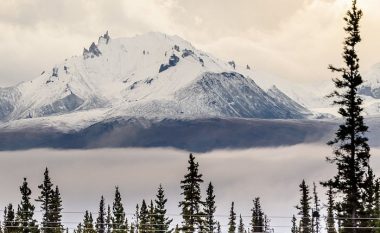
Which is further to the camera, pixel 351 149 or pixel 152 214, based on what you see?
pixel 152 214

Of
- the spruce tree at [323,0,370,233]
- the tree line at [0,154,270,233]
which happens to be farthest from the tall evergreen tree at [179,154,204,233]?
the spruce tree at [323,0,370,233]

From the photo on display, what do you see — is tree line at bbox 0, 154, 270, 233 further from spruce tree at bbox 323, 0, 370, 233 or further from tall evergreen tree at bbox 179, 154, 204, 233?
spruce tree at bbox 323, 0, 370, 233

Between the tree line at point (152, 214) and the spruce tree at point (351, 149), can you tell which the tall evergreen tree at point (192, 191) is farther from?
the spruce tree at point (351, 149)

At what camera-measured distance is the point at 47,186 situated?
12575 centimetres

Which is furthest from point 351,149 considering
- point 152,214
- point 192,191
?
point 152,214

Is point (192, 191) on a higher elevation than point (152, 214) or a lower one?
higher

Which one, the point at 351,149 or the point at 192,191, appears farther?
the point at 192,191

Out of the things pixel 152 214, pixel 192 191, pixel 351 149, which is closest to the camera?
pixel 351 149

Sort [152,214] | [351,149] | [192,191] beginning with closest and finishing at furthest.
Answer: [351,149], [192,191], [152,214]

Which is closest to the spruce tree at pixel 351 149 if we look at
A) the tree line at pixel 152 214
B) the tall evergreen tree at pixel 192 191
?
the tree line at pixel 152 214

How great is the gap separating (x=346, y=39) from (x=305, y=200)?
74.7 metres

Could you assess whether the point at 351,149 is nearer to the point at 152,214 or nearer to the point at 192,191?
the point at 192,191

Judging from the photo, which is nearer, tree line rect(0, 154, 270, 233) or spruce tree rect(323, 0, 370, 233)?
spruce tree rect(323, 0, 370, 233)

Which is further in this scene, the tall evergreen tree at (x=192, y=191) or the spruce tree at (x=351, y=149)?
the tall evergreen tree at (x=192, y=191)
